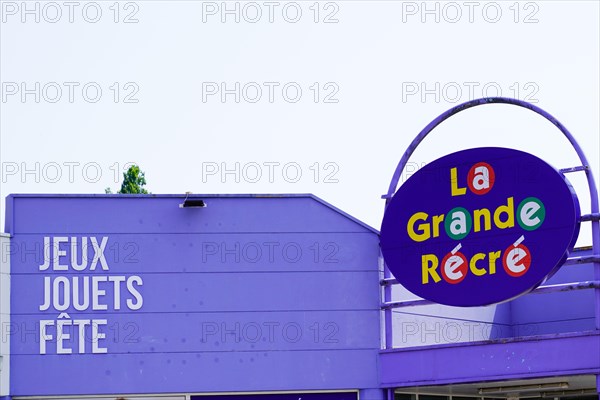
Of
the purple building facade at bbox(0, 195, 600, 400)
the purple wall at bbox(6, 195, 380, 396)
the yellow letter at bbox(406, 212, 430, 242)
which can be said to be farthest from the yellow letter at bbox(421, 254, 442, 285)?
the purple wall at bbox(6, 195, 380, 396)

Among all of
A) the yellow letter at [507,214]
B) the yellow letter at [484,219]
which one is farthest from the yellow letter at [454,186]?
the yellow letter at [507,214]

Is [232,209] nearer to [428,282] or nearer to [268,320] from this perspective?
[268,320]

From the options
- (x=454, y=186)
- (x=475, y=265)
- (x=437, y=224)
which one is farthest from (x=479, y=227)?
(x=454, y=186)

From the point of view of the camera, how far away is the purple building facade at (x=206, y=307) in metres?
21.5

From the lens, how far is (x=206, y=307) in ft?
72.3

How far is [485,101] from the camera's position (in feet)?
72.2

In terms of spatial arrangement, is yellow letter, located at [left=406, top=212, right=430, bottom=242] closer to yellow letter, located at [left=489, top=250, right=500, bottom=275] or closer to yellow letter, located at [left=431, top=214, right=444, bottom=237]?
yellow letter, located at [left=431, top=214, right=444, bottom=237]

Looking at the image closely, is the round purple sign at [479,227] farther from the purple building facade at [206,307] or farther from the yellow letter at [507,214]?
the purple building facade at [206,307]

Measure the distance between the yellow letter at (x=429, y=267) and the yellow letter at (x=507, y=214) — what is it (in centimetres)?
137

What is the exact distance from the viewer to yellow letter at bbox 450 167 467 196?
21578 mm

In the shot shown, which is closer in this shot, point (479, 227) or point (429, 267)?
point (479, 227)

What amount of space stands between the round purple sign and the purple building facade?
0.74m

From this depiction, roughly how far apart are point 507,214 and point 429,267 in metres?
1.76

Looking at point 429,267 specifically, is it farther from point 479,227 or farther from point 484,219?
point 484,219
